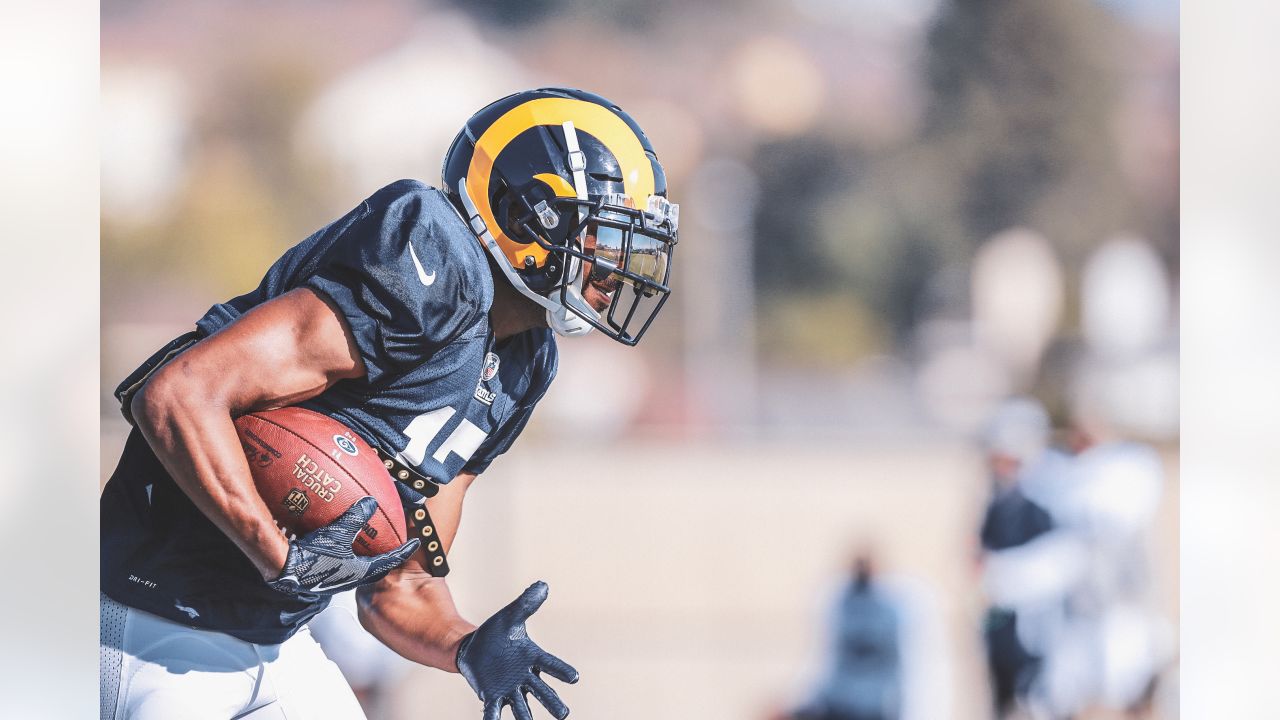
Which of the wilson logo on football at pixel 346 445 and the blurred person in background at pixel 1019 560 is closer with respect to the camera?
the wilson logo on football at pixel 346 445

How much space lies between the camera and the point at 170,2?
8.76 ft

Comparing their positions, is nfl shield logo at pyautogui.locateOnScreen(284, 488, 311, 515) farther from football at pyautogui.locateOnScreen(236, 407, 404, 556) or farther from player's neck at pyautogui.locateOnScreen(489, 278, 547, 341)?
player's neck at pyautogui.locateOnScreen(489, 278, 547, 341)

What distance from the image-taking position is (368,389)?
Answer: 164cm

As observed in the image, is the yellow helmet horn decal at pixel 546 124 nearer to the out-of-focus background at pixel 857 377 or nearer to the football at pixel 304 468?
the football at pixel 304 468

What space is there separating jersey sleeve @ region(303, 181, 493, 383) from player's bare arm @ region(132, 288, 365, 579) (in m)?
0.03

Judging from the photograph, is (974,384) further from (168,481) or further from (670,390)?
(168,481)

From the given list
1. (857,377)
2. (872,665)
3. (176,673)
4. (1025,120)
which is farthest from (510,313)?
(1025,120)

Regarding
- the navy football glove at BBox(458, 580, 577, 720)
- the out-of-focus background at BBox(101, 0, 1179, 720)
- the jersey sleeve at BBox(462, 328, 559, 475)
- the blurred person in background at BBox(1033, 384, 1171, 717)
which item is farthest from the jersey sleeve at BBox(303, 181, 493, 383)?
the blurred person in background at BBox(1033, 384, 1171, 717)

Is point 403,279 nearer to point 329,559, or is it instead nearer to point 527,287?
point 527,287

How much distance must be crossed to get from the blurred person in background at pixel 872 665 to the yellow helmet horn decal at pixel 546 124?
147 centimetres

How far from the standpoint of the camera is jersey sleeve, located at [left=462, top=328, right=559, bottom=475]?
1841mm

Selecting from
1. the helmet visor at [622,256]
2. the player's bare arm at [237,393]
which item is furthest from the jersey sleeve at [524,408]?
the player's bare arm at [237,393]

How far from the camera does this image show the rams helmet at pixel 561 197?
171 cm
